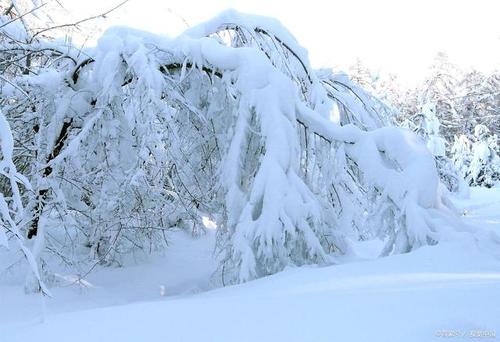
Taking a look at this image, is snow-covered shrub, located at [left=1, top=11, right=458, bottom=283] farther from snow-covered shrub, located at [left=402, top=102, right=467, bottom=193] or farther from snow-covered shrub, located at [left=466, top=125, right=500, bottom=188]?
snow-covered shrub, located at [left=466, top=125, right=500, bottom=188]

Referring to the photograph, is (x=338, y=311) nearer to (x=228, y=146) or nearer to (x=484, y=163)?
(x=228, y=146)

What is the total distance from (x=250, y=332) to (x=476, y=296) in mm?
894

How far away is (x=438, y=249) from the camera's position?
3.36 metres

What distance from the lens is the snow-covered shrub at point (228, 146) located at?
4.35 m

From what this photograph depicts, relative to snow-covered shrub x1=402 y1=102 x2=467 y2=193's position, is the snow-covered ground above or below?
A: below

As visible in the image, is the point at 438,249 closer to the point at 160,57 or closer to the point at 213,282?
the point at 213,282

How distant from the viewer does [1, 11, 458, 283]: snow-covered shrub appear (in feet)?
14.3

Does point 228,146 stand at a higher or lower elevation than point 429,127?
lower

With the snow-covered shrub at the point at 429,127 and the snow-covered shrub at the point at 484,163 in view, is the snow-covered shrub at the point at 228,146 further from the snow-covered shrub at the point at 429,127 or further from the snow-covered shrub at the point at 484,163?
the snow-covered shrub at the point at 484,163

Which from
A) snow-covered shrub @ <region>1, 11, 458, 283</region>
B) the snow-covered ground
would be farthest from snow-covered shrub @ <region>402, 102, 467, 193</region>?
the snow-covered ground

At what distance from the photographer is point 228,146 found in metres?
4.90

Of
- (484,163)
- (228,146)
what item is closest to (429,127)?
(484,163)

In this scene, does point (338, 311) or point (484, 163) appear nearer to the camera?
point (338, 311)

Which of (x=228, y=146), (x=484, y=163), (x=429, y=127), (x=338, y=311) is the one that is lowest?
(x=484, y=163)
